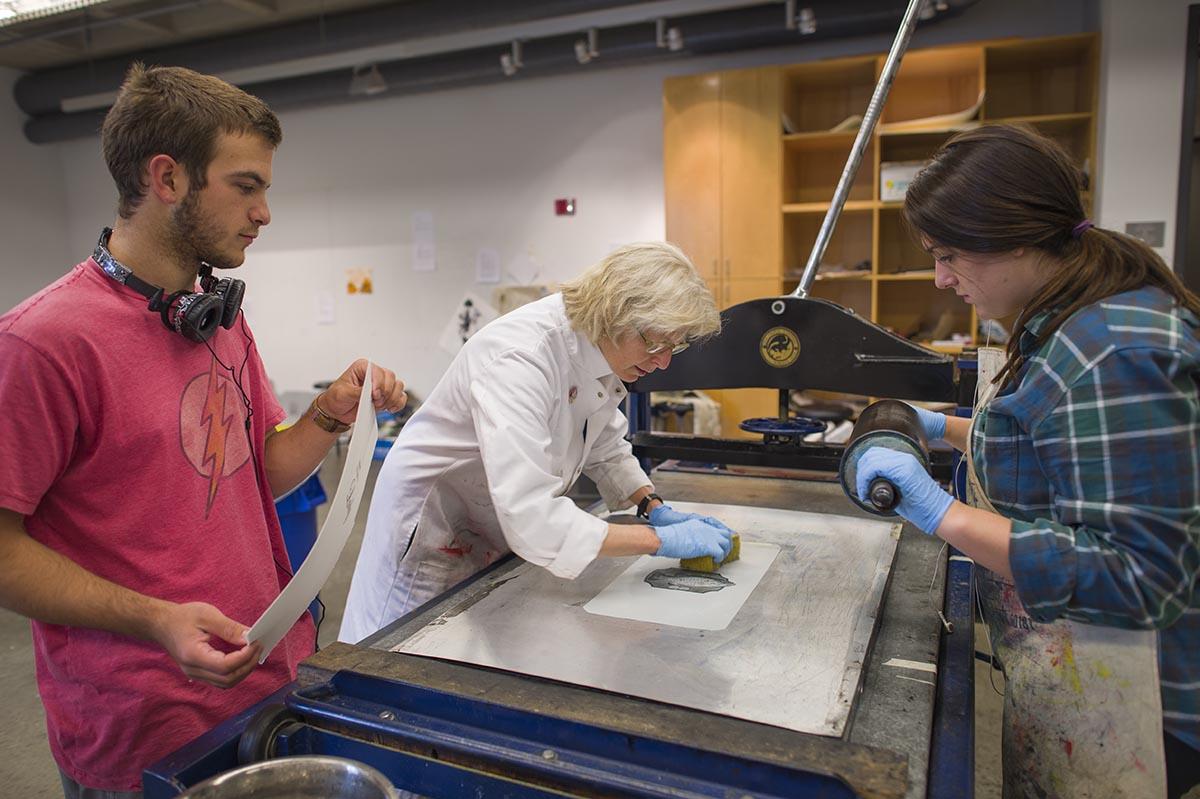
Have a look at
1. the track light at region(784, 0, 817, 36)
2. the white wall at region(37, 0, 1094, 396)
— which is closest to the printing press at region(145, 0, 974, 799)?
the track light at region(784, 0, 817, 36)

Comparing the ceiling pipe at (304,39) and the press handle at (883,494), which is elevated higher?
the ceiling pipe at (304,39)

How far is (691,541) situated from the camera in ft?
4.35

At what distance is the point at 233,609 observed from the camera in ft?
3.74

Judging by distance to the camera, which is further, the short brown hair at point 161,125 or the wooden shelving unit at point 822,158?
the wooden shelving unit at point 822,158

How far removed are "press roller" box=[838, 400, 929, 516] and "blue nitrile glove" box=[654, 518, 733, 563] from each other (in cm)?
28

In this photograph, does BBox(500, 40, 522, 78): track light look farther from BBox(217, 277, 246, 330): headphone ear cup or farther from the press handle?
the press handle

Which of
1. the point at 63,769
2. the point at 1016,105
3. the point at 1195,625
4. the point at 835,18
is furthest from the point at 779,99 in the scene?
the point at 63,769

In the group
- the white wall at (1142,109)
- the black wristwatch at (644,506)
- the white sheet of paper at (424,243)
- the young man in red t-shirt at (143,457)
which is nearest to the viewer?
the young man in red t-shirt at (143,457)

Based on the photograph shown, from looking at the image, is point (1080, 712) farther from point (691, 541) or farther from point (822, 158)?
point (822, 158)

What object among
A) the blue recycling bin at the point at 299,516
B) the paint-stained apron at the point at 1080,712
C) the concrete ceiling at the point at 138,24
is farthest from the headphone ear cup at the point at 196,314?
the concrete ceiling at the point at 138,24

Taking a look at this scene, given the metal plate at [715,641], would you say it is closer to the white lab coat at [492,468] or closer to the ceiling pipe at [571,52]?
the white lab coat at [492,468]

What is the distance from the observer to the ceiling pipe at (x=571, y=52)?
418 cm

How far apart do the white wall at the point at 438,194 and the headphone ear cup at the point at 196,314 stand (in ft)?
13.9

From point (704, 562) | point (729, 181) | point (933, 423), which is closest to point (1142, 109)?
point (729, 181)
